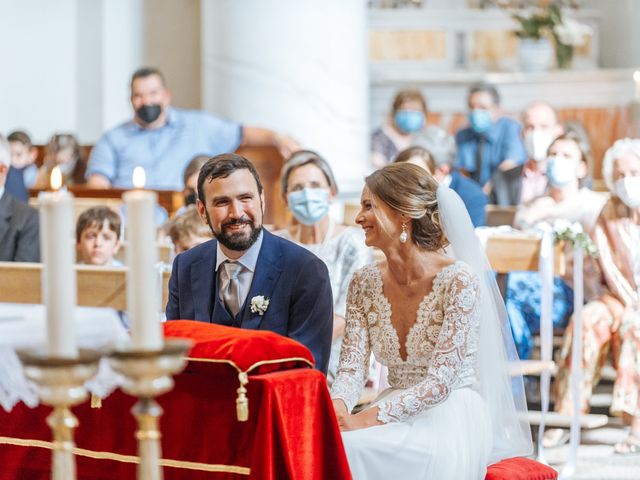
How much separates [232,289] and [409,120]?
19.7 feet

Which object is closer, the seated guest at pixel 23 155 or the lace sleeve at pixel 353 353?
the lace sleeve at pixel 353 353

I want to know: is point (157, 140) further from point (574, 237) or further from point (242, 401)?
point (242, 401)

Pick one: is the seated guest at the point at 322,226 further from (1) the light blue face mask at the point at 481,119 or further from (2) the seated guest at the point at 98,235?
(1) the light blue face mask at the point at 481,119

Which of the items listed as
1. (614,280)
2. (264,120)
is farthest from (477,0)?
(614,280)

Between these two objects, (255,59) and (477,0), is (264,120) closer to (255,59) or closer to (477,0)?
(255,59)

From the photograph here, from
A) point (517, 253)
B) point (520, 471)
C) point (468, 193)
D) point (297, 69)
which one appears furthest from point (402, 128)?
point (520, 471)

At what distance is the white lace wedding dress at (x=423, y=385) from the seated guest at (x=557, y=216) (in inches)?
123

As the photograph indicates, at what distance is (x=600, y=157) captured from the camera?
1277 centimetres

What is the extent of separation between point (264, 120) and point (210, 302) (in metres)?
5.41

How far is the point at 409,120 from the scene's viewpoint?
32.4 ft

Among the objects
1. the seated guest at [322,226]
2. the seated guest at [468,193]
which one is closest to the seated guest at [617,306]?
the seated guest at [468,193]

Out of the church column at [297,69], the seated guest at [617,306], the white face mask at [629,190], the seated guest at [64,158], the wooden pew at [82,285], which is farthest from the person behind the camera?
the seated guest at [64,158]

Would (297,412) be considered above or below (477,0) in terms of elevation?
below

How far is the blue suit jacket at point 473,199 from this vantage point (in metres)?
7.77
